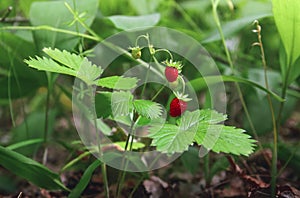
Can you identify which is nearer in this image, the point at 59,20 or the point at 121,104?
the point at 121,104

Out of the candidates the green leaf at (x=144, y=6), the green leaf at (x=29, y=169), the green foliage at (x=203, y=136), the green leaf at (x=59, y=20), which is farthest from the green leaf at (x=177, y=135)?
the green leaf at (x=144, y=6)

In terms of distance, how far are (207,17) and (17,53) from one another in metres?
0.73

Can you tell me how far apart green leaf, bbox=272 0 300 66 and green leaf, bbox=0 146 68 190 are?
1.39 feet

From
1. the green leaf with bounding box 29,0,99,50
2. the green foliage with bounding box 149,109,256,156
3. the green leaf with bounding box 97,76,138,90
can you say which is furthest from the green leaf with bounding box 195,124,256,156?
the green leaf with bounding box 29,0,99,50

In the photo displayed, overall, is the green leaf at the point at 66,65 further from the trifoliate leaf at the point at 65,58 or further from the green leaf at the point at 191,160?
the green leaf at the point at 191,160

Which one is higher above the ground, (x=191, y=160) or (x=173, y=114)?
(x=173, y=114)

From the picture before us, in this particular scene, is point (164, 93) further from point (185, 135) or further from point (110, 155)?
point (185, 135)

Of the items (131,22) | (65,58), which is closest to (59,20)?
(131,22)

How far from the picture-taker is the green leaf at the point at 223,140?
493 millimetres

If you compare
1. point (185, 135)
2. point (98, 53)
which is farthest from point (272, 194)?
point (98, 53)

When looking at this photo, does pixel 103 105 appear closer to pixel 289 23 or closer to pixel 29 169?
pixel 29 169

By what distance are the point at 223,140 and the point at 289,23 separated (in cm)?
27

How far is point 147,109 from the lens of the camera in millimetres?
521

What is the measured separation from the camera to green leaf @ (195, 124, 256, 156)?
493 mm
